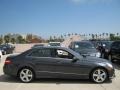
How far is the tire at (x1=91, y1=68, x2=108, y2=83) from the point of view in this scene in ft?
30.6

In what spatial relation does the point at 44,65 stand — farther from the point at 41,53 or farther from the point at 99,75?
the point at 99,75

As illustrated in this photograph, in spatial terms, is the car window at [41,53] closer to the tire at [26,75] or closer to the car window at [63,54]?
the car window at [63,54]

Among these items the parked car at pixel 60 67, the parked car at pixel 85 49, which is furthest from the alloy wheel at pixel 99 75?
the parked car at pixel 85 49

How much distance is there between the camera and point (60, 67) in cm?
937

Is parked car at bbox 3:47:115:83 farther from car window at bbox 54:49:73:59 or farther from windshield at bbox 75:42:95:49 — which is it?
windshield at bbox 75:42:95:49

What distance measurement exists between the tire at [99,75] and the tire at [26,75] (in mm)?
2398

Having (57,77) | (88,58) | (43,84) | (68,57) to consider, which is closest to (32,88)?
(43,84)

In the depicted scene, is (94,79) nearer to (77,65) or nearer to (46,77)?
(77,65)

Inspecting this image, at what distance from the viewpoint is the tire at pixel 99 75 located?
9.33 m

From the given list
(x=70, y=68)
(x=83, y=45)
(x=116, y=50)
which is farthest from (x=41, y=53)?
(x=116, y=50)

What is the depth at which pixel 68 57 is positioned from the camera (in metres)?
9.55

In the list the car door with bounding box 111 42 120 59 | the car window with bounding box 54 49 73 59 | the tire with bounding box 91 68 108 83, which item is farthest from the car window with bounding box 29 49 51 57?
the car door with bounding box 111 42 120 59

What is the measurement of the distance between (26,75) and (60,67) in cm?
138

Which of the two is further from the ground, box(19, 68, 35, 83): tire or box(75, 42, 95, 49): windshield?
box(75, 42, 95, 49): windshield
